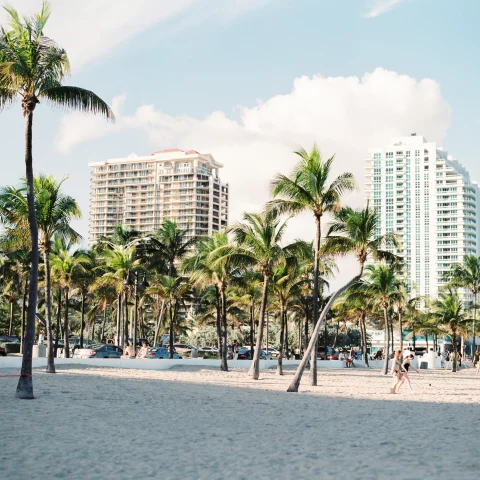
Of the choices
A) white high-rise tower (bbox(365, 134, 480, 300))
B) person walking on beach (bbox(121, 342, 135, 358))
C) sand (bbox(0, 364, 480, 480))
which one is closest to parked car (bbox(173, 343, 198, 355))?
person walking on beach (bbox(121, 342, 135, 358))

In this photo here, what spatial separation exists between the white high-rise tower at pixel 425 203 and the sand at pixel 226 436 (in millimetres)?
157973

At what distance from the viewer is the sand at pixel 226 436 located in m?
9.45

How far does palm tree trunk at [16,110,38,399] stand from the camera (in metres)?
17.5

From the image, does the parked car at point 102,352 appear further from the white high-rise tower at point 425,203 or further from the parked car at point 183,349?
the white high-rise tower at point 425,203

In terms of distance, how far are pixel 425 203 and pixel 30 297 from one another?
17539 cm

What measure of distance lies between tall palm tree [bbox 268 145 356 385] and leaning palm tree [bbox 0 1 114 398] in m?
9.73

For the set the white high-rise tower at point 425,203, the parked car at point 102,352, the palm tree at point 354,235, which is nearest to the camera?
the palm tree at point 354,235

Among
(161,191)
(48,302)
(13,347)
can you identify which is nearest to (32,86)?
(48,302)

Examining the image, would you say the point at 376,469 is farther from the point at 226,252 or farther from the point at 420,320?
the point at 420,320

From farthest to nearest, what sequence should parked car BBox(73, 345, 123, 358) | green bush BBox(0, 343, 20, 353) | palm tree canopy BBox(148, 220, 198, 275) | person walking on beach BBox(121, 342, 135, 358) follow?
green bush BBox(0, 343, 20, 353) < palm tree canopy BBox(148, 220, 198, 275) < parked car BBox(73, 345, 123, 358) < person walking on beach BBox(121, 342, 135, 358)

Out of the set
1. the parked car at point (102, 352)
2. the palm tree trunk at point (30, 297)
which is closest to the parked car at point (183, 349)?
the parked car at point (102, 352)

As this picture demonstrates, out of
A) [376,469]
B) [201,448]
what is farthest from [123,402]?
[376,469]

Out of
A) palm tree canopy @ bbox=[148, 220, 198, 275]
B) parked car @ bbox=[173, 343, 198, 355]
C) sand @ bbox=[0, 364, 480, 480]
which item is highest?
palm tree canopy @ bbox=[148, 220, 198, 275]

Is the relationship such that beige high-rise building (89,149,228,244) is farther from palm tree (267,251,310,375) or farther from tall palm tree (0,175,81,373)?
tall palm tree (0,175,81,373)
